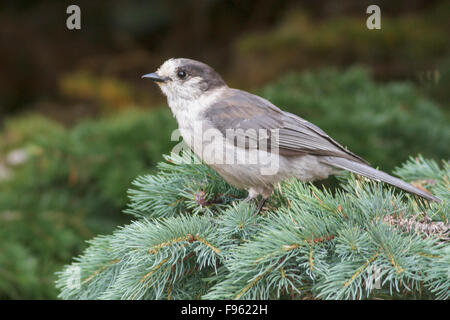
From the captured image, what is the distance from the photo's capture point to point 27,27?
6871 mm

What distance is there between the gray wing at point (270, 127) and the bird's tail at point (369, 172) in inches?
1.3

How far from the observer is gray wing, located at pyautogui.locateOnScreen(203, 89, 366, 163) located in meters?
2.69

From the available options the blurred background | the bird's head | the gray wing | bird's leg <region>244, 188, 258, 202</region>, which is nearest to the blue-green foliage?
bird's leg <region>244, 188, 258, 202</region>

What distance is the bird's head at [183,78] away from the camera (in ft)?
9.70

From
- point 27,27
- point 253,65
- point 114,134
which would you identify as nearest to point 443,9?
point 253,65

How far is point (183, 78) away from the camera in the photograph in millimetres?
2967

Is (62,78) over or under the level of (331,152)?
over

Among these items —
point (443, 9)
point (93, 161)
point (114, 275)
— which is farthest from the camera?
point (443, 9)

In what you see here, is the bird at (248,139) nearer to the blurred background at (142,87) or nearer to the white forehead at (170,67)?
the white forehead at (170,67)

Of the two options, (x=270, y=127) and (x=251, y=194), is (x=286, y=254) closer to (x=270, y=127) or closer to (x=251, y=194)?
(x=251, y=194)
